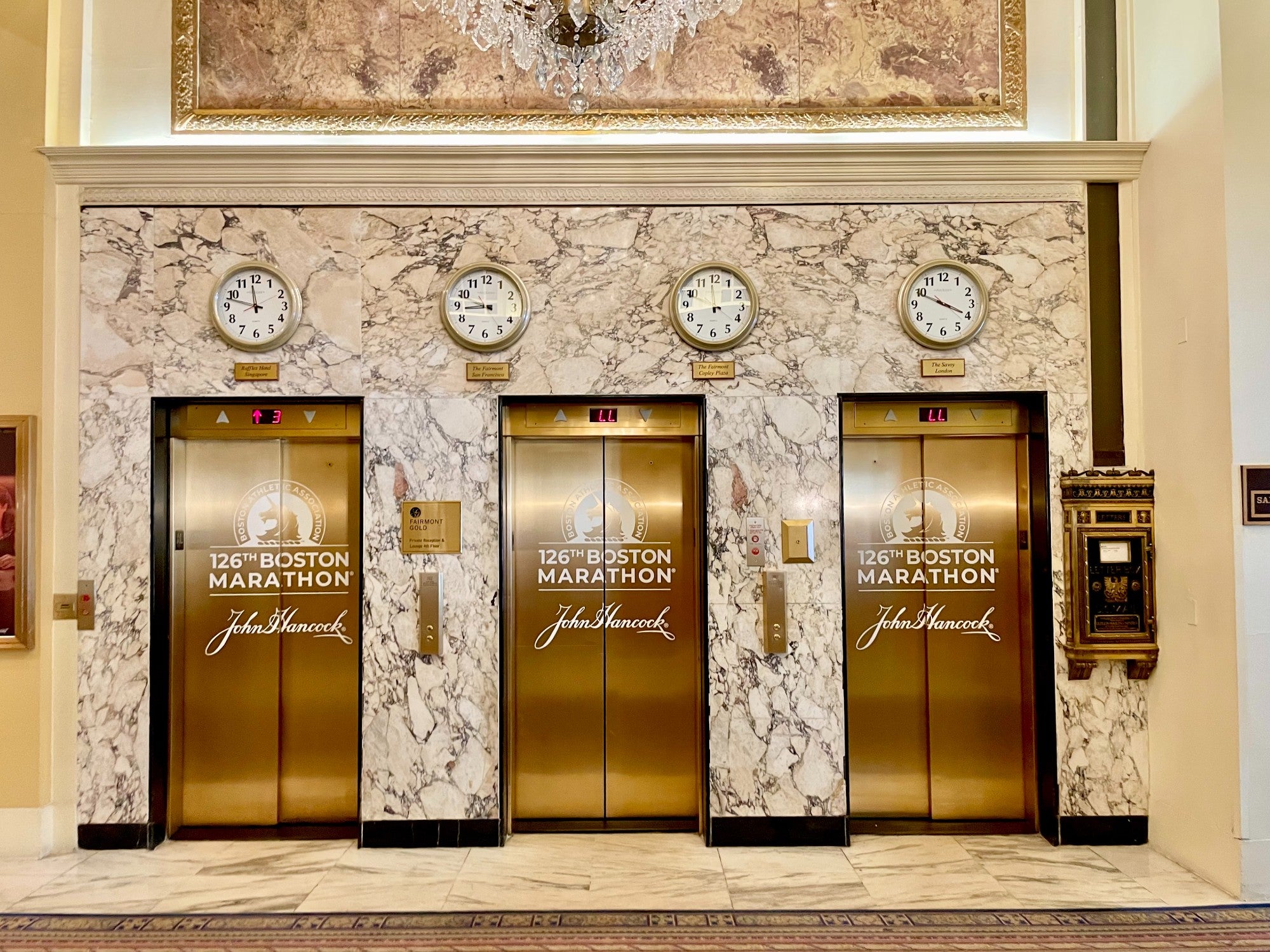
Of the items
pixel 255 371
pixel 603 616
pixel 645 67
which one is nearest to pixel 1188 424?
pixel 603 616

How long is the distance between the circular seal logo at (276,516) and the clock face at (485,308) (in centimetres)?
137

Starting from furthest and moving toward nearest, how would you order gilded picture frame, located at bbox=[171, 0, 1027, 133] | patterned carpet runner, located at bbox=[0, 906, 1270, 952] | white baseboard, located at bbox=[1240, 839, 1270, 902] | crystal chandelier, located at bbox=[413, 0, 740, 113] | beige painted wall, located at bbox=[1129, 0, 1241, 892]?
gilded picture frame, located at bbox=[171, 0, 1027, 133] → beige painted wall, located at bbox=[1129, 0, 1241, 892] → white baseboard, located at bbox=[1240, 839, 1270, 902] → patterned carpet runner, located at bbox=[0, 906, 1270, 952] → crystal chandelier, located at bbox=[413, 0, 740, 113]

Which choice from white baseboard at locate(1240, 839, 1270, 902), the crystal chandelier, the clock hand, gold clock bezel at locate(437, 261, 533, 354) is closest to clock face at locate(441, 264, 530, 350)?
gold clock bezel at locate(437, 261, 533, 354)

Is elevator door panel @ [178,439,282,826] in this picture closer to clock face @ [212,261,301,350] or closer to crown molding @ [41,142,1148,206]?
clock face @ [212,261,301,350]

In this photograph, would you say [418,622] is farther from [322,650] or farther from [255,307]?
[255,307]

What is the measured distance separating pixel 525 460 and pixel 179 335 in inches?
82.7

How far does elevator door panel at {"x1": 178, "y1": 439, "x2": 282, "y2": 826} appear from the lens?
5129mm

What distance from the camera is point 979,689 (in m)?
5.14

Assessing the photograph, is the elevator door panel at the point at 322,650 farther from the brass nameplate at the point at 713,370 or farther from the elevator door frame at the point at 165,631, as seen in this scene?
the brass nameplate at the point at 713,370

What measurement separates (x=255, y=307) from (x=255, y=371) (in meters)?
0.37

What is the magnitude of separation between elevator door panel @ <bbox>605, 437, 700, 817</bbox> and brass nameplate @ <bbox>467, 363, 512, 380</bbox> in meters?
0.74

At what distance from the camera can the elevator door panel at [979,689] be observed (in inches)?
202

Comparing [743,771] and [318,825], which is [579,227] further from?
[318,825]

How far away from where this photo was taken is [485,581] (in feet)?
16.2
